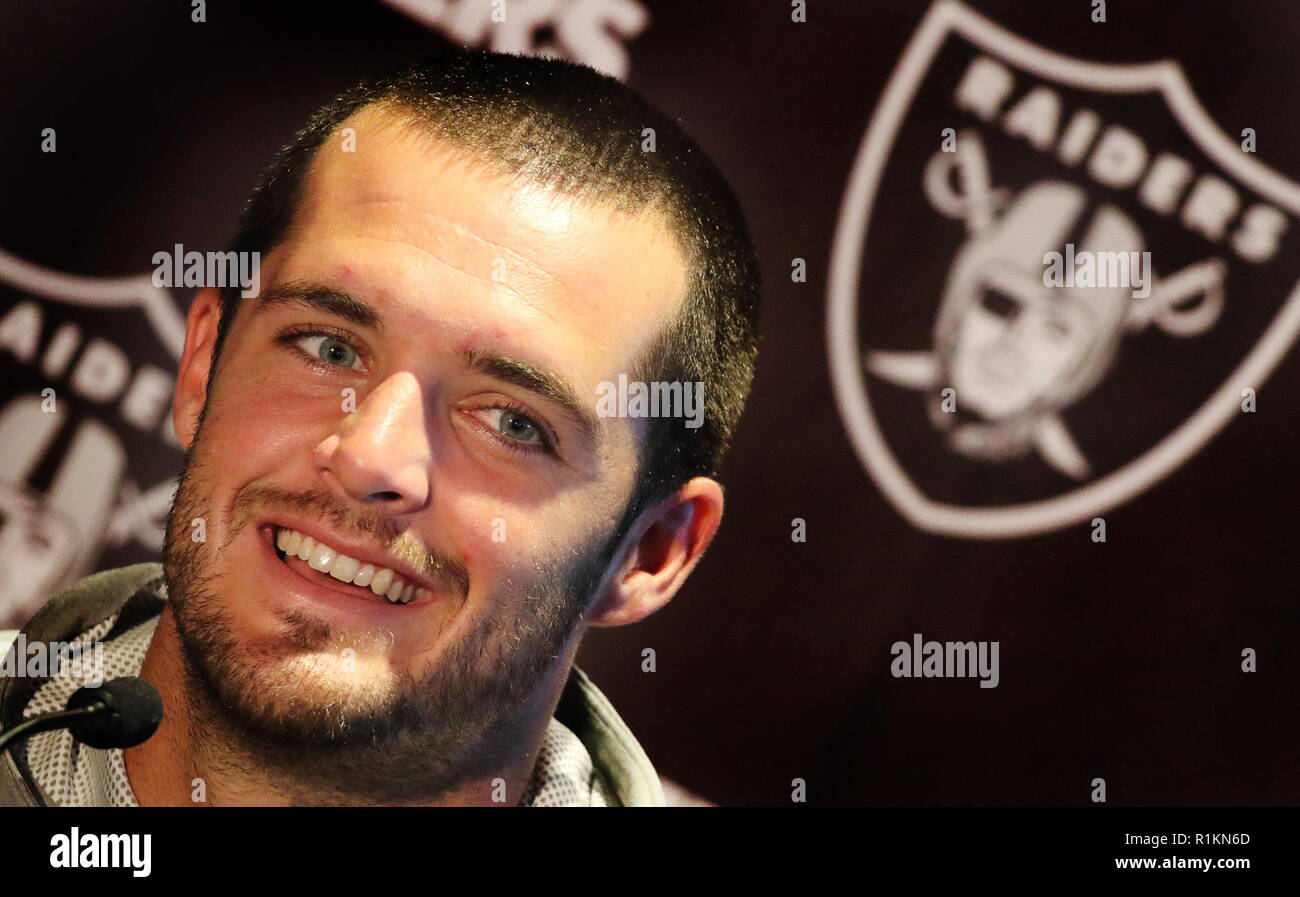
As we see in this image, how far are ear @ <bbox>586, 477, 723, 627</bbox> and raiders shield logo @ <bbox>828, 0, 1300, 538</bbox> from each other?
41 cm

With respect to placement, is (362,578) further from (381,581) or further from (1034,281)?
(1034,281)

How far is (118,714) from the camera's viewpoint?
1525 mm

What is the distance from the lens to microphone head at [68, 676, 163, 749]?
152 cm

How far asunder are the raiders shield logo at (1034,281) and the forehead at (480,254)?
0.58 metres

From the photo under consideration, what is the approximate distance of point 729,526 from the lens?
2283 millimetres

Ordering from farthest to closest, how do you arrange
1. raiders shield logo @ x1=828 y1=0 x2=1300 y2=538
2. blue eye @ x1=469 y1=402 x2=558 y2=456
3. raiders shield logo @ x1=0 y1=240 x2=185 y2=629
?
raiders shield logo @ x1=828 y1=0 x2=1300 y2=538
raiders shield logo @ x1=0 y1=240 x2=185 y2=629
blue eye @ x1=469 y1=402 x2=558 y2=456

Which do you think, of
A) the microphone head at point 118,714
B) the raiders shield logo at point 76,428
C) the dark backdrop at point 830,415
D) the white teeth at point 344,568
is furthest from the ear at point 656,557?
the raiders shield logo at point 76,428

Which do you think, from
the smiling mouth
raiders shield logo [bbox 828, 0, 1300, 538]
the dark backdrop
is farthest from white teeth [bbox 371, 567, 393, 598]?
raiders shield logo [bbox 828, 0, 1300, 538]

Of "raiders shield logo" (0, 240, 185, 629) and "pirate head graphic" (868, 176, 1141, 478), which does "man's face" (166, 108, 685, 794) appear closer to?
"raiders shield logo" (0, 240, 185, 629)

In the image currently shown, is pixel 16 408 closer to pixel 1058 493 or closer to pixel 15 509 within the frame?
pixel 15 509

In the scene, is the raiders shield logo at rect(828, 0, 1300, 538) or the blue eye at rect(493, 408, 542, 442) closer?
the blue eye at rect(493, 408, 542, 442)

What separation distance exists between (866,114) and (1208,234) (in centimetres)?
72

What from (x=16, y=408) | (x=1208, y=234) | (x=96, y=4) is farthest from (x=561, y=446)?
(x=1208, y=234)

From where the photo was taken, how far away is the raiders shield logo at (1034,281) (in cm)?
235
